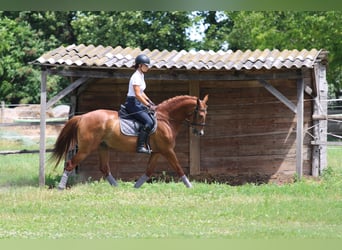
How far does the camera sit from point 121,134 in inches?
405

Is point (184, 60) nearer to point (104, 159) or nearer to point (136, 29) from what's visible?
point (104, 159)

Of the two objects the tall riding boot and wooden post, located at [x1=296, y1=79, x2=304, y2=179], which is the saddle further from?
wooden post, located at [x1=296, y1=79, x2=304, y2=179]

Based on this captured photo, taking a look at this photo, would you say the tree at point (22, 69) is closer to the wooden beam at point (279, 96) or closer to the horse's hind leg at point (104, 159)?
the horse's hind leg at point (104, 159)

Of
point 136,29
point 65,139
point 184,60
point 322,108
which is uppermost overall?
point 136,29

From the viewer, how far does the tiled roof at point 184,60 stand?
10.4m

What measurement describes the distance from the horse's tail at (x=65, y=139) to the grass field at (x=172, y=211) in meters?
0.57

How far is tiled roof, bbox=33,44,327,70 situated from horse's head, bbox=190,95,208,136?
0.57 meters

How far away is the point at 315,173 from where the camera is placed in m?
11.5

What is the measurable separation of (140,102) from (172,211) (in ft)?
7.34

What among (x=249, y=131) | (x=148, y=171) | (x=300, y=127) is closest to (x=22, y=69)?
(x=249, y=131)

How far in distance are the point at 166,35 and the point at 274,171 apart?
11898mm

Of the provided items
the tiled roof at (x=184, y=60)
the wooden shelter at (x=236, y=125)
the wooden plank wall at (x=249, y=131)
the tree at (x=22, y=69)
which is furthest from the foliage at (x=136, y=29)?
the tiled roof at (x=184, y=60)

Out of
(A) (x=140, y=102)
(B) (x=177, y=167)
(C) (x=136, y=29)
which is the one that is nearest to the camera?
(A) (x=140, y=102)

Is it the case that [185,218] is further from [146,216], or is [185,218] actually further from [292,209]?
[292,209]
